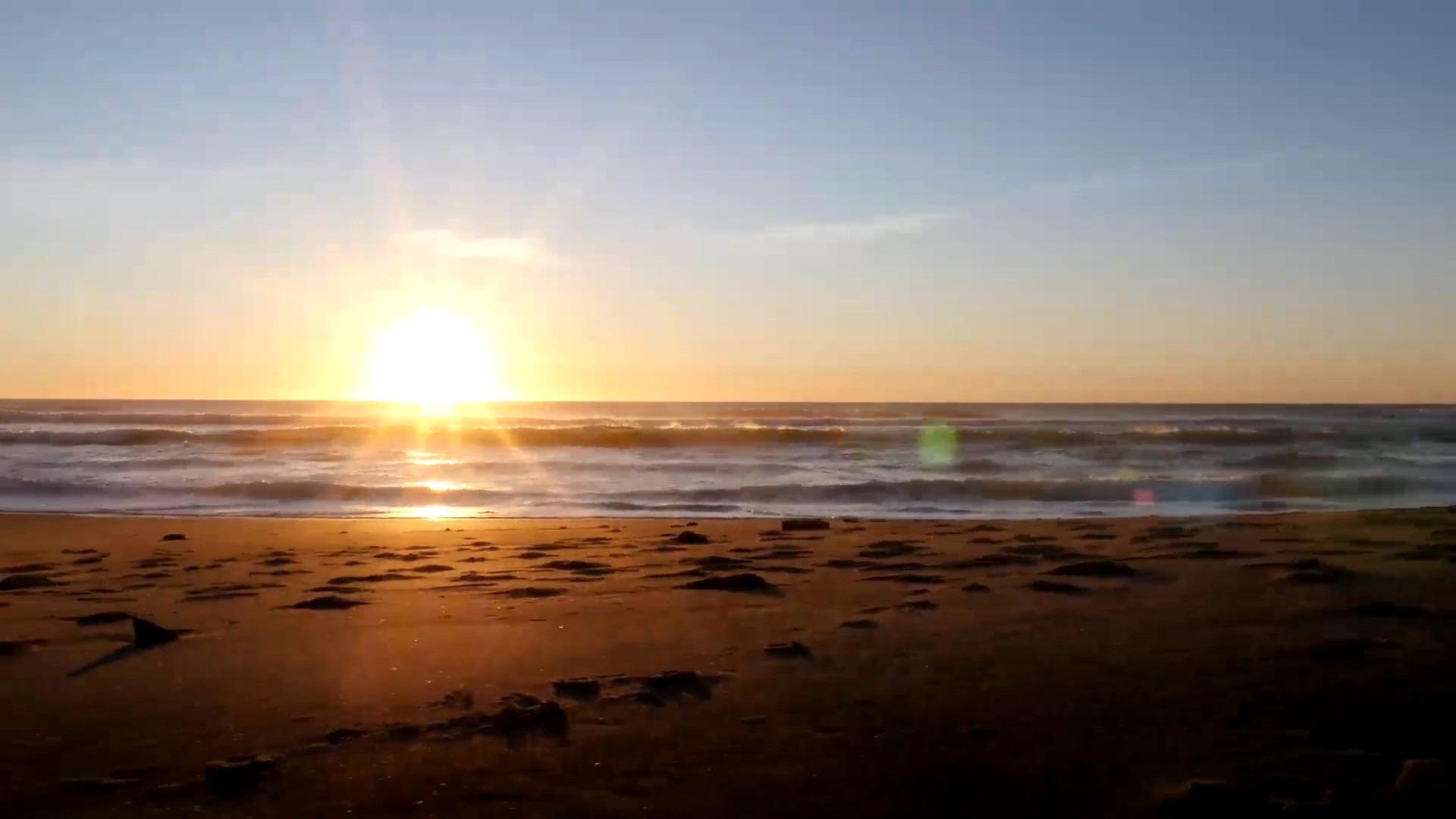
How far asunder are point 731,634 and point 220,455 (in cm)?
2460

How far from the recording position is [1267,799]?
10.6 feet

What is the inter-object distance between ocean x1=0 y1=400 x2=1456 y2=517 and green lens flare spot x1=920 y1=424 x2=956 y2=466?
0.13 meters

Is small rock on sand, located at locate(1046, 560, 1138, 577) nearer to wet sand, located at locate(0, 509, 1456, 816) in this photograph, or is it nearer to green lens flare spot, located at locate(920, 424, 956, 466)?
wet sand, located at locate(0, 509, 1456, 816)

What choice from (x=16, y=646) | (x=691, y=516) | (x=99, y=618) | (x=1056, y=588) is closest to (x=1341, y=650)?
(x=1056, y=588)

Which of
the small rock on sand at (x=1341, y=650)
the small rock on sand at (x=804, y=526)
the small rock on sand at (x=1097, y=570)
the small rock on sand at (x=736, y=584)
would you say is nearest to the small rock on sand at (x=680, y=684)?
the small rock on sand at (x=736, y=584)

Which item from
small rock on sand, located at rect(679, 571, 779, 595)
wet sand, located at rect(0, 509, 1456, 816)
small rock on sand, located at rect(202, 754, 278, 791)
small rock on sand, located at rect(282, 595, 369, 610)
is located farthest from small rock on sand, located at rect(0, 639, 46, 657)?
small rock on sand, located at rect(679, 571, 779, 595)

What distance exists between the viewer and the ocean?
1563cm

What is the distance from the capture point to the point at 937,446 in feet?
106

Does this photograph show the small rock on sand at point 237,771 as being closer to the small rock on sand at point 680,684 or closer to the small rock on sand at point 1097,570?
the small rock on sand at point 680,684

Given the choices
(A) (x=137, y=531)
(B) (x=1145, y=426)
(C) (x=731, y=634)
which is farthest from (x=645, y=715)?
(B) (x=1145, y=426)

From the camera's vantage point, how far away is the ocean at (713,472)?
51.3 feet

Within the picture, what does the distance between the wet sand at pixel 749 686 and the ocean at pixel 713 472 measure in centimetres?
673

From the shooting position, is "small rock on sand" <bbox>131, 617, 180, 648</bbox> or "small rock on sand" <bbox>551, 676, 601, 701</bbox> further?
"small rock on sand" <bbox>131, 617, 180, 648</bbox>

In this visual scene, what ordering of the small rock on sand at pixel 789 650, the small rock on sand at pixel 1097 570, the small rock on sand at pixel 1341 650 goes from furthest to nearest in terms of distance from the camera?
1. the small rock on sand at pixel 1097 570
2. the small rock on sand at pixel 789 650
3. the small rock on sand at pixel 1341 650
